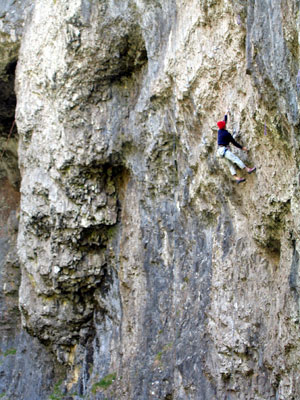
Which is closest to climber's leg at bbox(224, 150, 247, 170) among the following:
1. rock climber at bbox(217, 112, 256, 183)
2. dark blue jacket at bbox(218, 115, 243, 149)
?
rock climber at bbox(217, 112, 256, 183)

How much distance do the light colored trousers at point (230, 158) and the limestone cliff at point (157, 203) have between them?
216 millimetres

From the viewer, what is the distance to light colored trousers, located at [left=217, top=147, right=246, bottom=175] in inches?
320

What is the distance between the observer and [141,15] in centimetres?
1126

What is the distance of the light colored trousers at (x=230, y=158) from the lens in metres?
8.12

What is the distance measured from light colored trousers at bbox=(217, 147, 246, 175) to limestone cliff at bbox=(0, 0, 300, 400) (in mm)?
216

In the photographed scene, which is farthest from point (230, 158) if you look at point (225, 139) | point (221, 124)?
point (221, 124)

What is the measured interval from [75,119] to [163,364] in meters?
6.40

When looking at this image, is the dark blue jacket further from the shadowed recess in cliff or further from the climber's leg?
the shadowed recess in cliff

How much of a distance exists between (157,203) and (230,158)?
3361 millimetres

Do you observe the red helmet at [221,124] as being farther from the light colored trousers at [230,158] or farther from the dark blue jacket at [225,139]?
the light colored trousers at [230,158]

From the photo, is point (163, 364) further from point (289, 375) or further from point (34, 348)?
point (34, 348)

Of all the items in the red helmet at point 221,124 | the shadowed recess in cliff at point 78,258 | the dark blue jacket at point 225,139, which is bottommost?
the shadowed recess in cliff at point 78,258

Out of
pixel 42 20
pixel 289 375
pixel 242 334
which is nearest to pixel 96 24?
pixel 42 20

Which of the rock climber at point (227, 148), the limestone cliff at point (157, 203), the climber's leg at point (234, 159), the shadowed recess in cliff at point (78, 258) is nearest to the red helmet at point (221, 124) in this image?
the rock climber at point (227, 148)
